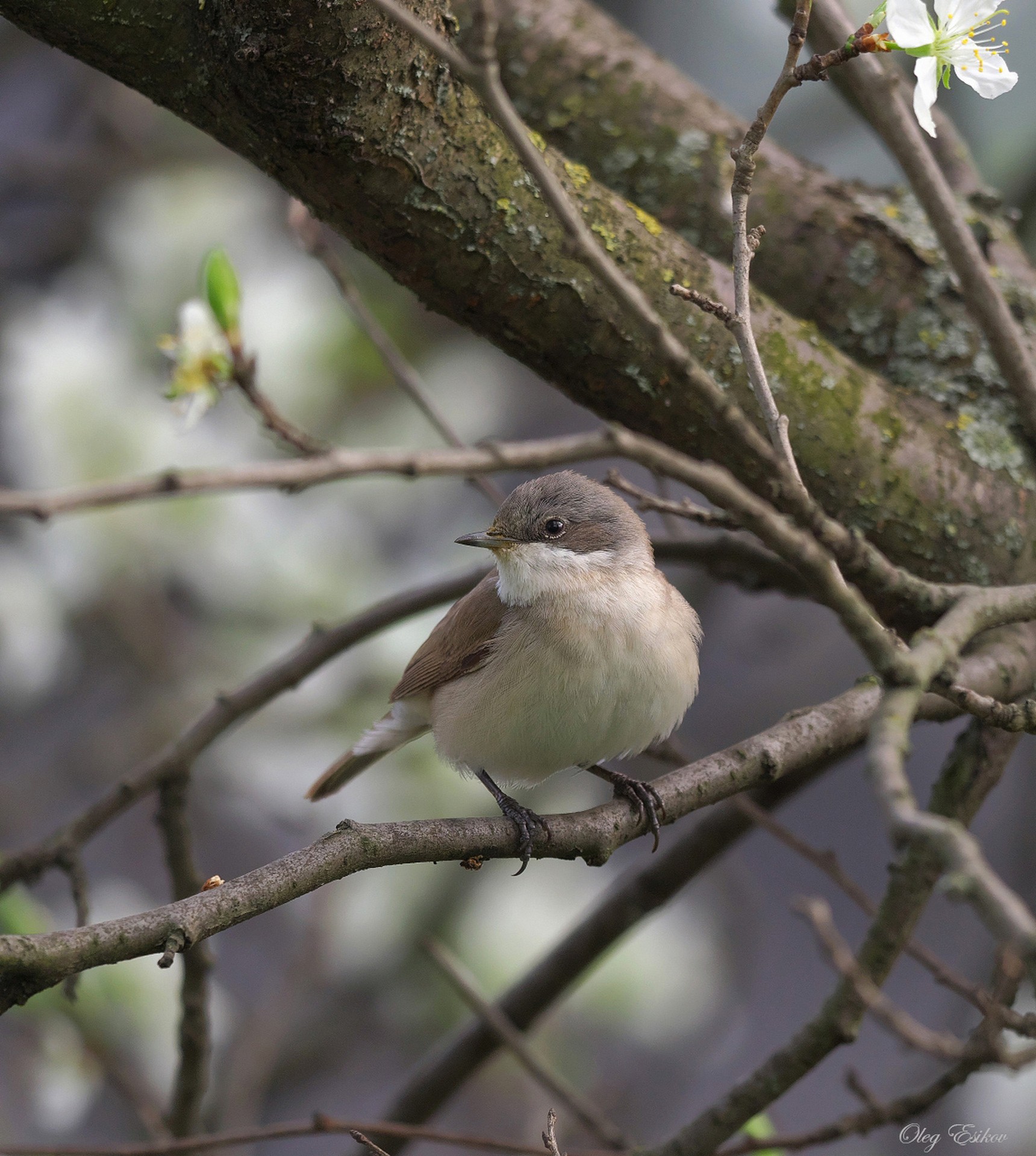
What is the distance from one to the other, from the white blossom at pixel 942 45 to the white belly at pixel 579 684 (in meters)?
1.40

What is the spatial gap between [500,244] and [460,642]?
44.7 inches

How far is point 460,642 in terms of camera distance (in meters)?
3.12

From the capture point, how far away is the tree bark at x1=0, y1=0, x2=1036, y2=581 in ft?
6.96

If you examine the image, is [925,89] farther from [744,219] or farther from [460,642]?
[460,642]

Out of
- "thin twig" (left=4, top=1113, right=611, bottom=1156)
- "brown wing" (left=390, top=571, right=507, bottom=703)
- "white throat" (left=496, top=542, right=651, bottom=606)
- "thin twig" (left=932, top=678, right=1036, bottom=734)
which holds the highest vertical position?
"white throat" (left=496, top=542, right=651, bottom=606)

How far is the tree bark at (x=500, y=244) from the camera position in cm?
212

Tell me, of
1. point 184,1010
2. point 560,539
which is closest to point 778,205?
point 560,539

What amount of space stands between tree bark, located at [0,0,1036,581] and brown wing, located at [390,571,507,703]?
0.68 metres

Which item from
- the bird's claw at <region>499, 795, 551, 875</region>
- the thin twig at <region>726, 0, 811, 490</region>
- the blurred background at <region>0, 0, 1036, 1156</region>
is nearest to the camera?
the thin twig at <region>726, 0, 811, 490</region>

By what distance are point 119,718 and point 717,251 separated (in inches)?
158

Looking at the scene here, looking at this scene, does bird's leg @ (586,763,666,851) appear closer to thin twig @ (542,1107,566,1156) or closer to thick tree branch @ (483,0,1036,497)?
thin twig @ (542,1107,566,1156)

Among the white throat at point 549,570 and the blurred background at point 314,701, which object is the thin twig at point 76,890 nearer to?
the blurred background at point 314,701

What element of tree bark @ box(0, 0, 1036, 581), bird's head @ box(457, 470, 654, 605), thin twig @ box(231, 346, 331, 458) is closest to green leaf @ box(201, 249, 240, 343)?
thin twig @ box(231, 346, 331, 458)

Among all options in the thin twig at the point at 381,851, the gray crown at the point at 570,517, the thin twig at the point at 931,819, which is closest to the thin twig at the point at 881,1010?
the thin twig at the point at 381,851
